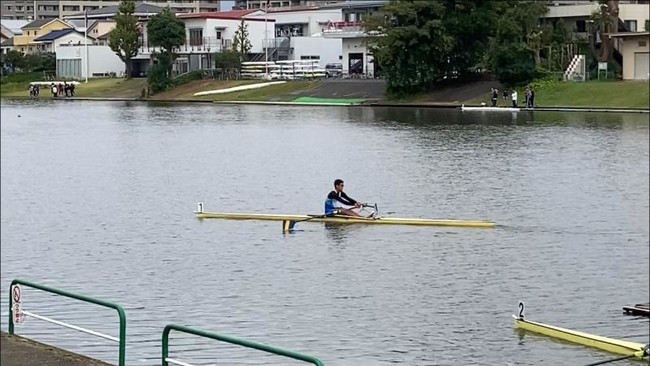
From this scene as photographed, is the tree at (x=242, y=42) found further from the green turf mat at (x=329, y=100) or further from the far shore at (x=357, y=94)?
the green turf mat at (x=329, y=100)

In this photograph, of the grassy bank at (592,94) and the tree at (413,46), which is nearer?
the grassy bank at (592,94)

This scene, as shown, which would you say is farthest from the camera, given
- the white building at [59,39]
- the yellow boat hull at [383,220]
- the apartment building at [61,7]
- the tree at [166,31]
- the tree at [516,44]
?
the apartment building at [61,7]

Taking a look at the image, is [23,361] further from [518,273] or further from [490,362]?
[518,273]

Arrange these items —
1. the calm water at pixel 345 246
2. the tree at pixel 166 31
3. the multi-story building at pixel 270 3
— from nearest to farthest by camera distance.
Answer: the calm water at pixel 345 246
the tree at pixel 166 31
the multi-story building at pixel 270 3

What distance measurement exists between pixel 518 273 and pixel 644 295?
212cm

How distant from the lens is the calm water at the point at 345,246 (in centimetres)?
1287

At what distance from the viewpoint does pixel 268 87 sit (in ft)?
219

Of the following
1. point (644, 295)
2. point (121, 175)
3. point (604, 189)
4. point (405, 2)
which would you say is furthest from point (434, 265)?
point (405, 2)

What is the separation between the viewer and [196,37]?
263 feet

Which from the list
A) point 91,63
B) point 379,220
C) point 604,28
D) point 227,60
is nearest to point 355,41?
point 227,60

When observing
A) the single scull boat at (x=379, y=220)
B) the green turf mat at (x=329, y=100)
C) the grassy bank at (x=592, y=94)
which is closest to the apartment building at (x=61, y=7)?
the green turf mat at (x=329, y=100)

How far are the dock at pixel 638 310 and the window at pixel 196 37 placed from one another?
6778cm

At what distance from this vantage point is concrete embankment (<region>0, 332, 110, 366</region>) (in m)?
8.23

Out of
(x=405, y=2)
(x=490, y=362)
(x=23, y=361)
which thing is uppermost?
(x=405, y=2)
